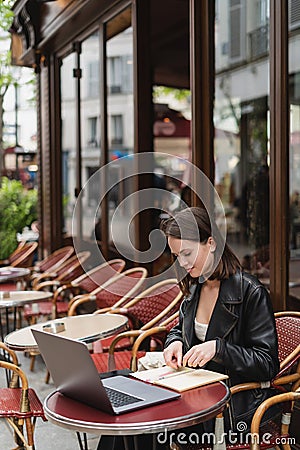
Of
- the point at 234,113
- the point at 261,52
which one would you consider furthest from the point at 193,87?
the point at 234,113

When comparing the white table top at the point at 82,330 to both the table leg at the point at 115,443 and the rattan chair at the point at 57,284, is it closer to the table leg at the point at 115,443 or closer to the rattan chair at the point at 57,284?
the table leg at the point at 115,443

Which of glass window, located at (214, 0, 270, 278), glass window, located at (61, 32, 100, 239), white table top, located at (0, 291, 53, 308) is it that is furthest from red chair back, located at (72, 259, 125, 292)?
glass window, located at (214, 0, 270, 278)

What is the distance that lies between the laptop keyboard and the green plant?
324 inches

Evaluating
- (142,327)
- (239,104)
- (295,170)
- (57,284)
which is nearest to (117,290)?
(142,327)

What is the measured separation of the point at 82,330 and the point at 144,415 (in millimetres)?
1905

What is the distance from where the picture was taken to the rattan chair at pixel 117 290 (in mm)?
5426

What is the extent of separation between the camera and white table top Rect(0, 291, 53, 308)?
17.1ft

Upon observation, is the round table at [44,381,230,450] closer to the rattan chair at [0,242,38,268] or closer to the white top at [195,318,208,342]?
the white top at [195,318,208,342]

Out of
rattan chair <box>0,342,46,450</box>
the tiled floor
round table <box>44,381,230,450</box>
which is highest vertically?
round table <box>44,381,230,450</box>

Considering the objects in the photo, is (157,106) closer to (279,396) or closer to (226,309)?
(226,309)

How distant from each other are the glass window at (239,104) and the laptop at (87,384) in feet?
21.4

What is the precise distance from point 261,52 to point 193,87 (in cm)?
639

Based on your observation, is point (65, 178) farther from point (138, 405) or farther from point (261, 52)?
point (138, 405)

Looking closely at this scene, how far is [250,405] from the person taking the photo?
303cm
